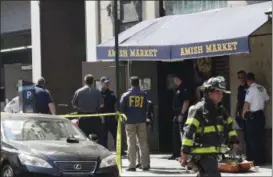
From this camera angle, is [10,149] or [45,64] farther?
[45,64]

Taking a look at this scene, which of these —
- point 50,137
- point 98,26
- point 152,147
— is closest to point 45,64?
point 98,26

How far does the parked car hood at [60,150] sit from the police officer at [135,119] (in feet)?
7.55

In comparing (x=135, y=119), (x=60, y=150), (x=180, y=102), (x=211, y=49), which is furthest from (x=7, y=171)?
(x=211, y=49)

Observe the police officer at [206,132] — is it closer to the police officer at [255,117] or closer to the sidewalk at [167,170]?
the sidewalk at [167,170]

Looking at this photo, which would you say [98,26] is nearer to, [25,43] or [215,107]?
[25,43]

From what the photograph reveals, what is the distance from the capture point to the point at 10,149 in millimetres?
9641

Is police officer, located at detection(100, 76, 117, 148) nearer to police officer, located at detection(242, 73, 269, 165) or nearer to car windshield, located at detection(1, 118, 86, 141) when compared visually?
police officer, located at detection(242, 73, 269, 165)

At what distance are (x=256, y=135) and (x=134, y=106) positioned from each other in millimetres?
2606

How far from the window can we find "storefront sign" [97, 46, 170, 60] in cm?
232

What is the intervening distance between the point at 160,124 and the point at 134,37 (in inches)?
103

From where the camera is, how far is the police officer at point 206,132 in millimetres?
7430

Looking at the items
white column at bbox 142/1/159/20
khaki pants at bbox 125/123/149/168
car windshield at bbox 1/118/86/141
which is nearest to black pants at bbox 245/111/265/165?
khaki pants at bbox 125/123/149/168

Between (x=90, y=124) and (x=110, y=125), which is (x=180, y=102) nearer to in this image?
(x=90, y=124)

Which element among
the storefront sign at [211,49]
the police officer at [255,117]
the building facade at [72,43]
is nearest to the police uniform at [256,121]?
the police officer at [255,117]
